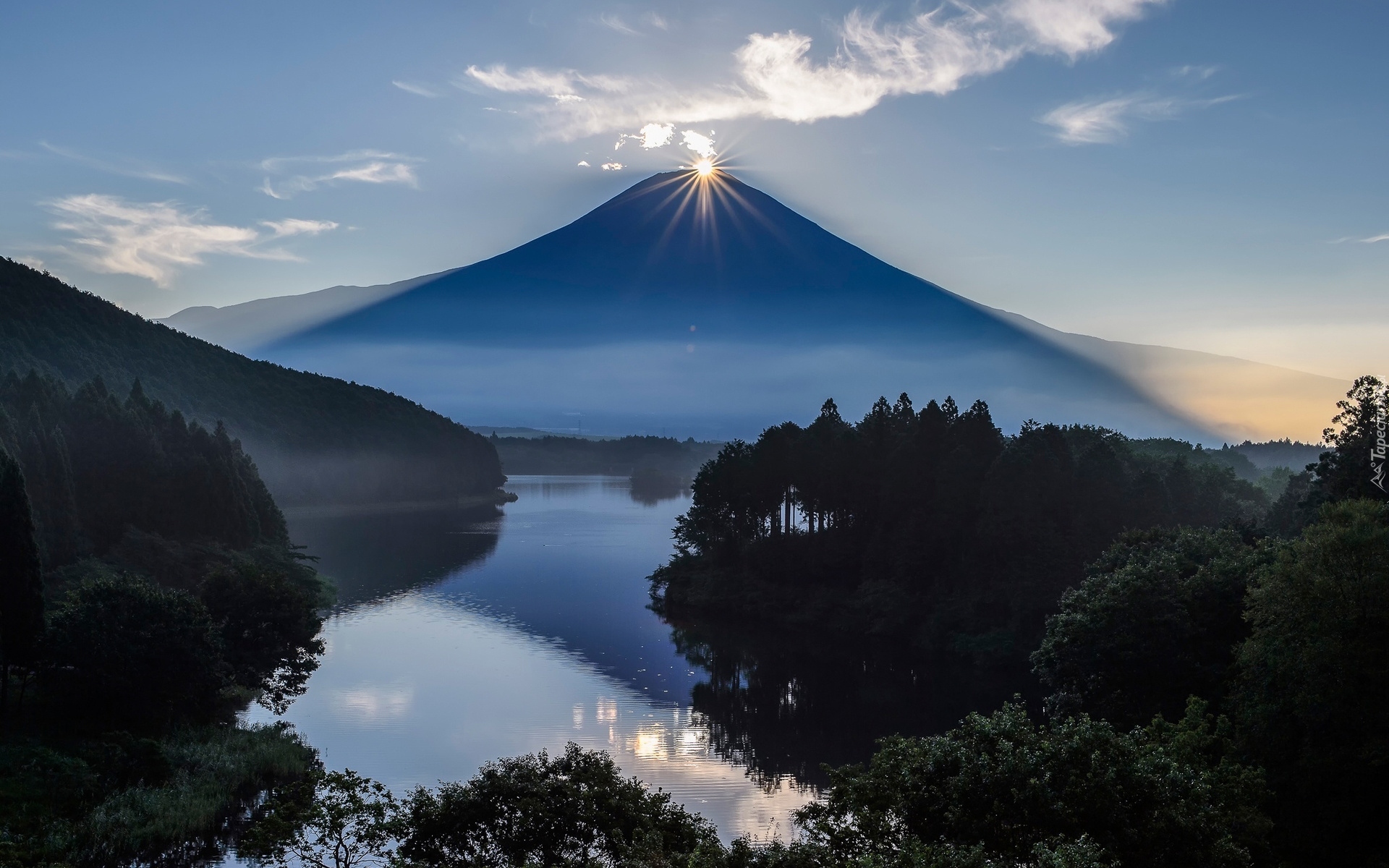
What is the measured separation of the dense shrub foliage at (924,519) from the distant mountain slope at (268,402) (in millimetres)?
61705

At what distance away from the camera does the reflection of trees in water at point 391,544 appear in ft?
238

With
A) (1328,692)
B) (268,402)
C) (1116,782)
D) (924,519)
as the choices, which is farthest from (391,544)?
(1116,782)

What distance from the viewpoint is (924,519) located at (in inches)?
2260

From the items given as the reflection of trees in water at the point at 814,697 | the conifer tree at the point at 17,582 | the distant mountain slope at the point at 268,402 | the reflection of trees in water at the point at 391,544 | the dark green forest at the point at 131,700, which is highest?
the distant mountain slope at the point at 268,402

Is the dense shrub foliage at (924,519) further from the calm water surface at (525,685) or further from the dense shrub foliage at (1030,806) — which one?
the dense shrub foliage at (1030,806)

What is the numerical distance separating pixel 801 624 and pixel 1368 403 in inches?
1288

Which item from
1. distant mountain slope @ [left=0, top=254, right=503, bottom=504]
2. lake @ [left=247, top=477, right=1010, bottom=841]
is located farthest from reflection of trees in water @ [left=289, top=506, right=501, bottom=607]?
distant mountain slope @ [left=0, top=254, right=503, bottom=504]

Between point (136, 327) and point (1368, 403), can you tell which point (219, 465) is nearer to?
point (1368, 403)

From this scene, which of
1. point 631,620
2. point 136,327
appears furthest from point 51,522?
point 136,327

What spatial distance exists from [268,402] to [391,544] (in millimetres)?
68839

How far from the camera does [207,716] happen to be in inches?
1238

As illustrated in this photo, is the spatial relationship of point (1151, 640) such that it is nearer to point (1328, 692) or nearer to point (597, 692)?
point (1328, 692)

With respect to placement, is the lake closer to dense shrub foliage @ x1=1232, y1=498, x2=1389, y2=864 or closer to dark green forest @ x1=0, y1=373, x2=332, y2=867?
dark green forest @ x1=0, y1=373, x2=332, y2=867

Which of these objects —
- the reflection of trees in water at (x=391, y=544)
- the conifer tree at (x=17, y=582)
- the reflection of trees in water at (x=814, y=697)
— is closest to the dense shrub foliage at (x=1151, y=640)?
the reflection of trees in water at (x=814, y=697)
